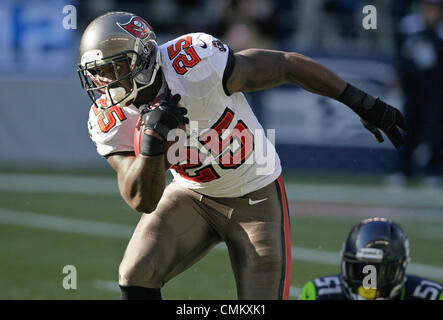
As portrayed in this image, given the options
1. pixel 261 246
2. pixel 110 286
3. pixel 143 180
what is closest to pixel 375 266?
pixel 261 246

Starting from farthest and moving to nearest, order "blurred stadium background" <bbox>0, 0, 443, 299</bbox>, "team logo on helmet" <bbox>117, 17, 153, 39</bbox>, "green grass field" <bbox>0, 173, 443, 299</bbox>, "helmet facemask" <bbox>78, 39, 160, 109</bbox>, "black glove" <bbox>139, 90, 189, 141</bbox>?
1. "blurred stadium background" <bbox>0, 0, 443, 299</bbox>
2. "green grass field" <bbox>0, 173, 443, 299</bbox>
3. "team logo on helmet" <bbox>117, 17, 153, 39</bbox>
4. "helmet facemask" <bbox>78, 39, 160, 109</bbox>
5. "black glove" <bbox>139, 90, 189, 141</bbox>

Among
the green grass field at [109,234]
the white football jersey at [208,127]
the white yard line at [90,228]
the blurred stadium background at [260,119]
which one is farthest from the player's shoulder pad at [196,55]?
the blurred stadium background at [260,119]

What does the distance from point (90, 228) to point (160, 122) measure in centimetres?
508

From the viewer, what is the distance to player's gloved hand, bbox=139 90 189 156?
377cm

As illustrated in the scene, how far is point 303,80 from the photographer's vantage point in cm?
420

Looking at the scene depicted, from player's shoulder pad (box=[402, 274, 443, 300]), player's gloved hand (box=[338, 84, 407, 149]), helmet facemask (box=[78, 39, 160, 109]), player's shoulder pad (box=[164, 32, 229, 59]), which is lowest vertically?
player's shoulder pad (box=[402, 274, 443, 300])

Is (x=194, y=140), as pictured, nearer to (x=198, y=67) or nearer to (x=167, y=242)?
(x=198, y=67)

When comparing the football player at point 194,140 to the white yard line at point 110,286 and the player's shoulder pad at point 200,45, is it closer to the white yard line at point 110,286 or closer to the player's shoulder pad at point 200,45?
the player's shoulder pad at point 200,45

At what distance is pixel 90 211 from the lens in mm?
9484

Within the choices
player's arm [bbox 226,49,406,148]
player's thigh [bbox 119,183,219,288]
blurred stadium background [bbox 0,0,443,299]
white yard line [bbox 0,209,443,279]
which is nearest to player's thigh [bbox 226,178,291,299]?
player's thigh [bbox 119,183,219,288]

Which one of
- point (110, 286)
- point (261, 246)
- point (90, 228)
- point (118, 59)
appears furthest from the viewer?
point (90, 228)

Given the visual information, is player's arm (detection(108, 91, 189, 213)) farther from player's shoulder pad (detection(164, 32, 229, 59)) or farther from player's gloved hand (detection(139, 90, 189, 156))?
player's shoulder pad (detection(164, 32, 229, 59))
